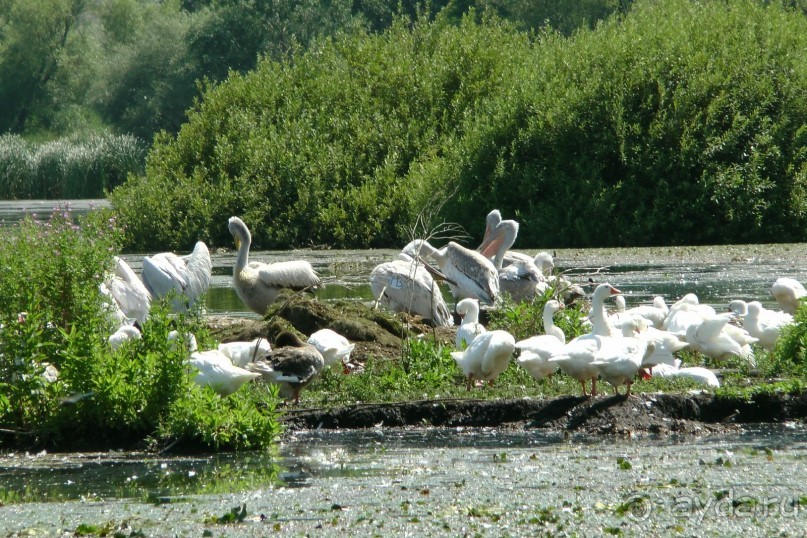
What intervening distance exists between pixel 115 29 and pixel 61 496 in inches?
2761

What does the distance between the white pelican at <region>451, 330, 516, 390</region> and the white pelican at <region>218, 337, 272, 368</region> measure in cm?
143

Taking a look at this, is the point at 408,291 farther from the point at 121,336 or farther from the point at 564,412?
the point at 564,412

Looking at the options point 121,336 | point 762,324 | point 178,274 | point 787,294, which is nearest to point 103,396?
point 121,336

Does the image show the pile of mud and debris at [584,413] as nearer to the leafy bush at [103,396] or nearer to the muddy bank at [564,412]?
the muddy bank at [564,412]

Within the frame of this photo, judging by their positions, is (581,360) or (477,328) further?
(477,328)

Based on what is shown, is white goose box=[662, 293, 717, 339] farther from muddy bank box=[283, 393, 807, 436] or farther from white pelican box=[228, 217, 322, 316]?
white pelican box=[228, 217, 322, 316]

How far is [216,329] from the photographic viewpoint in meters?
11.7

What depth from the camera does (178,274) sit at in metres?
13.7

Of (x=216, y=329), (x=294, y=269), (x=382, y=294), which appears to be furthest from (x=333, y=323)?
(x=294, y=269)

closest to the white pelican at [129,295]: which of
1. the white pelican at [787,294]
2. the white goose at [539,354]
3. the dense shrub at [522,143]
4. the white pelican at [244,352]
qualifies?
the white pelican at [244,352]

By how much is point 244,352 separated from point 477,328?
223cm

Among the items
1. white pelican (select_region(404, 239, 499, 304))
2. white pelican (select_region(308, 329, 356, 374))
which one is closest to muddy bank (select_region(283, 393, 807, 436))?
white pelican (select_region(308, 329, 356, 374))

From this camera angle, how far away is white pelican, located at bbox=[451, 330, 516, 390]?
9000 millimetres

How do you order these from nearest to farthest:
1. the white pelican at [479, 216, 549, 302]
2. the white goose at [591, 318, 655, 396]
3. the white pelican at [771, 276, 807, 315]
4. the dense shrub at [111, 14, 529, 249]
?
the white goose at [591, 318, 655, 396], the white pelican at [771, 276, 807, 315], the white pelican at [479, 216, 549, 302], the dense shrub at [111, 14, 529, 249]
